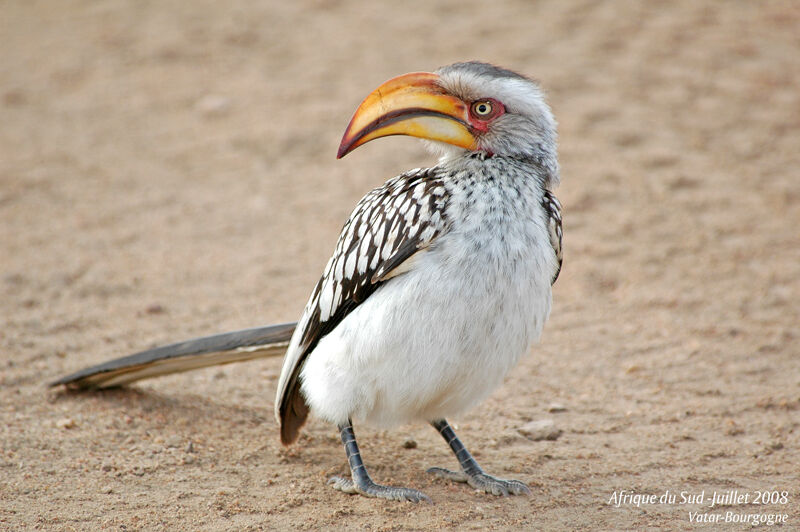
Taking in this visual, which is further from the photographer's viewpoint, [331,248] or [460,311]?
[331,248]

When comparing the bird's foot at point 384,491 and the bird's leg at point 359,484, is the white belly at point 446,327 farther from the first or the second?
the bird's foot at point 384,491

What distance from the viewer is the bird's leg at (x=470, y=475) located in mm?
3686

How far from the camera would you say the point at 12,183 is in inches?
283

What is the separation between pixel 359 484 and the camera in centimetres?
363

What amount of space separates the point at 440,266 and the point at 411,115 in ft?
2.03

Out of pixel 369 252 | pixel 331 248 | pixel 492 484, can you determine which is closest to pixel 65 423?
pixel 369 252

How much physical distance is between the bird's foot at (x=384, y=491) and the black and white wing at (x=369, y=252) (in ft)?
1.50

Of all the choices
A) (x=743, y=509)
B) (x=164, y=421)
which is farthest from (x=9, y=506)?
(x=743, y=509)

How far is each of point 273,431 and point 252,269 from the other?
2.10m

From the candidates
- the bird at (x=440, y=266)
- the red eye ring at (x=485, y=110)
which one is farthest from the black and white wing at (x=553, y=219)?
the red eye ring at (x=485, y=110)

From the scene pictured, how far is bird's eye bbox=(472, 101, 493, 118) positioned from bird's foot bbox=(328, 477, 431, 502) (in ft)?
5.21

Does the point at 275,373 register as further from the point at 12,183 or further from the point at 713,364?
the point at 12,183

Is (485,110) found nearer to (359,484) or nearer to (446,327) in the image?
(446,327)

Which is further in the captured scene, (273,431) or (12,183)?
(12,183)
